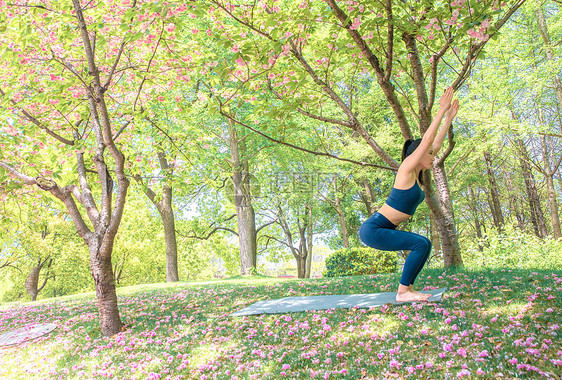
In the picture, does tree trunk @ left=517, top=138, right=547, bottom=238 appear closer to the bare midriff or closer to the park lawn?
the park lawn

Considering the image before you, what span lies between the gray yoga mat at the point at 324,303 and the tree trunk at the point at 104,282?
7.24 feet

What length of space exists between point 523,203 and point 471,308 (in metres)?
23.0

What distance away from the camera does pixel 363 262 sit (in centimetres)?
1520

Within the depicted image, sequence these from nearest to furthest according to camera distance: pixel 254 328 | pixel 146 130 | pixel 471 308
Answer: pixel 471 308, pixel 254 328, pixel 146 130

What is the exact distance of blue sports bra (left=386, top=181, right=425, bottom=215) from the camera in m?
4.41

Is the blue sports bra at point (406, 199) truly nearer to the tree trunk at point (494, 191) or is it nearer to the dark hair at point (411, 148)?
the dark hair at point (411, 148)

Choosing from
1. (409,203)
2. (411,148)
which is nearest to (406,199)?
(409,203)

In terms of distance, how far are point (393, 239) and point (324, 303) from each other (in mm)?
2507

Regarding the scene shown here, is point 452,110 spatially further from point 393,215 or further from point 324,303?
point 324,303

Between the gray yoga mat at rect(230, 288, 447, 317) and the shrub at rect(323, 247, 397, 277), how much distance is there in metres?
8.42

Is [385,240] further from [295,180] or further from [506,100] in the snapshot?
[295,180]

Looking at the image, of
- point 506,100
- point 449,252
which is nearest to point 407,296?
point 449,252

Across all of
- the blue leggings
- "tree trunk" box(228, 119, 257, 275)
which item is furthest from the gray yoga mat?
"tree trunk" box(228, 119, 257, 275)

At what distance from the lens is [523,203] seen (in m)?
23.8
